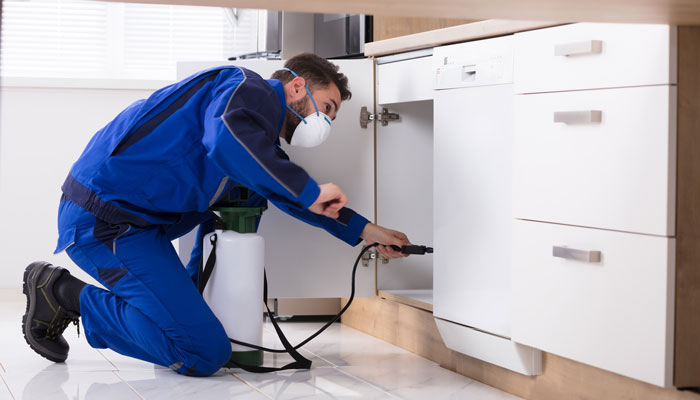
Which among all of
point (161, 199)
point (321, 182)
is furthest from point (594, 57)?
point (161, 199)

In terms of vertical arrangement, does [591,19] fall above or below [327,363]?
above

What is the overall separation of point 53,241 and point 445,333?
1.67 m

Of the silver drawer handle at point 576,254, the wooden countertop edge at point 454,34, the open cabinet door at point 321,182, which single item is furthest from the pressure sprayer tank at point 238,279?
the silver drawer handle at point 576,254

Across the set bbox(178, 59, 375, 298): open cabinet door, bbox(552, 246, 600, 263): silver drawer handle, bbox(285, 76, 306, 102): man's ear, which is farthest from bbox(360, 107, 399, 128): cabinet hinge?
bbox(552, 246, 600, 263): silver drawer handle

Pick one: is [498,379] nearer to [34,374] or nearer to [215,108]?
[215,108]

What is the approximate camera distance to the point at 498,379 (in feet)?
5.96

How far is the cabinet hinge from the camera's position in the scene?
2.10 m

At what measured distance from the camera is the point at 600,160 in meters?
1.42

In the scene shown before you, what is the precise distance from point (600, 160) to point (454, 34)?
20.6 inches

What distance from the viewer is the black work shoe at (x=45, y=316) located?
1995 millimetres

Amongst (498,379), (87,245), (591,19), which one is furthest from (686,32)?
(87,245)

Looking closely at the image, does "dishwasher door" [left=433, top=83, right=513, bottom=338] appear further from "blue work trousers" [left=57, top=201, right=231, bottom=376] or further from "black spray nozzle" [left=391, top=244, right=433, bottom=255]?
"blue work trousers" [left=57, top=201, right=231, bottom=376]

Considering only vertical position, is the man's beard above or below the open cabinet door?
above

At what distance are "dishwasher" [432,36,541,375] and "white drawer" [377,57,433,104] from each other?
0.27ft
